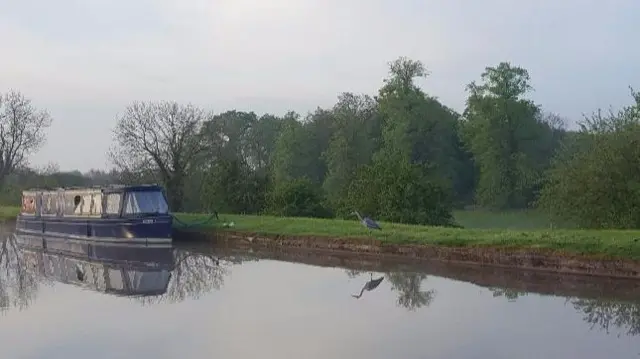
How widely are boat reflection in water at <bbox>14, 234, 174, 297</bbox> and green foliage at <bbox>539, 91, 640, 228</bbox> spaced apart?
1166 centimetres

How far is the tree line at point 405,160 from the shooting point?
2159 cm

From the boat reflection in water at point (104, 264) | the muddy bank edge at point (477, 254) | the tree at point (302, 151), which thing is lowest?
the boat reflection in water at point (104, 264)

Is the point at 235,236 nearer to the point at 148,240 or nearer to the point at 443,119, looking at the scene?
the point at 148,240

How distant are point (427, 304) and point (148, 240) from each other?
1465cm

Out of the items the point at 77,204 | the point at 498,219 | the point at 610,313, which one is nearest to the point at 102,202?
the point at 77,204

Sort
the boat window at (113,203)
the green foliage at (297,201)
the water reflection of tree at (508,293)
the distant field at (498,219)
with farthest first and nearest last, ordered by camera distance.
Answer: the distant field at (498,219), the green foliage at (297,201), the boat window at (113,203), the water reflection of tree at (508,293)

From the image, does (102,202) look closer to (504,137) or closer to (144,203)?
(144,203)

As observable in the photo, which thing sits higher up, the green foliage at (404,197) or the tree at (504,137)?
the tree at (504,137)

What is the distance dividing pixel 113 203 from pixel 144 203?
1.78 meters

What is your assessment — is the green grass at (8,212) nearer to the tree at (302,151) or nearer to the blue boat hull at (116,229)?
the blue boat hull at (116,229)

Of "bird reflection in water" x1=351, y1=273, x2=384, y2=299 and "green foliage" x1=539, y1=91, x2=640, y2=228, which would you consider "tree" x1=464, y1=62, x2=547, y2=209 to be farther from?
"bird reflection in water" x1=351, y1=273, x2=384, y2=299

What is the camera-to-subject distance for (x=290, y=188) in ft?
99.0

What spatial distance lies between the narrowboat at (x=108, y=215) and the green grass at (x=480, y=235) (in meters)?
2.93

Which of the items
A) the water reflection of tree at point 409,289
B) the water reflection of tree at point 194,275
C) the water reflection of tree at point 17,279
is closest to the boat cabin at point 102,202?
the water reflection of tree at point 194,275
